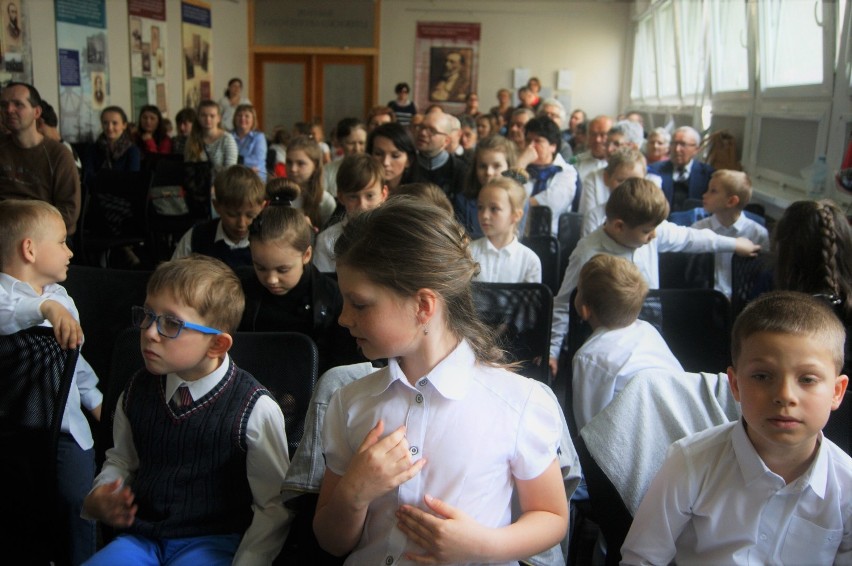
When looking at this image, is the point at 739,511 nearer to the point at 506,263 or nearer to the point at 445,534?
the point at 445,534

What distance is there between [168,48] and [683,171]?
726cm

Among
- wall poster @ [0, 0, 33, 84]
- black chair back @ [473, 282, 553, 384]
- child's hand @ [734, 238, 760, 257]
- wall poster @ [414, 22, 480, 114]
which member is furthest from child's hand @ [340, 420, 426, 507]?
wall poster @ [414, 22, 480, 114]

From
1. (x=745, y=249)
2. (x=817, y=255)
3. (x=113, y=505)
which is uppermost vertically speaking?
(x=817, y=255)

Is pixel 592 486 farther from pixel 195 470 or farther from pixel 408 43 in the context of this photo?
pixel 408 43

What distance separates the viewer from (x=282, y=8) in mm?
13602

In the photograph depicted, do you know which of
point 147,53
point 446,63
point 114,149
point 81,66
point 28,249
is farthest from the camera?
point 446,63

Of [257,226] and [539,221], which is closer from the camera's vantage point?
[257,226]

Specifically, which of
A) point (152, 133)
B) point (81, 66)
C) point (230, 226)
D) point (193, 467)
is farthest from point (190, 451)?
point (81, 66)

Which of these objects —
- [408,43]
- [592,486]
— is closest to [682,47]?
[408,43]

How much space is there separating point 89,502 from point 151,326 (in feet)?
1.24

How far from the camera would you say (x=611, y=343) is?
2.22 m

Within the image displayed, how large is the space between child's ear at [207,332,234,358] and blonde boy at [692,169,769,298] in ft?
8.75

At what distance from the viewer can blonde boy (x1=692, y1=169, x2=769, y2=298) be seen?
360 centimetres

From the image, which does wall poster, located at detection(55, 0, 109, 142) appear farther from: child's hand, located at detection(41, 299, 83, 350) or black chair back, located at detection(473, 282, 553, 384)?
black chair back, located at detection(473, 282, 553, 384)
